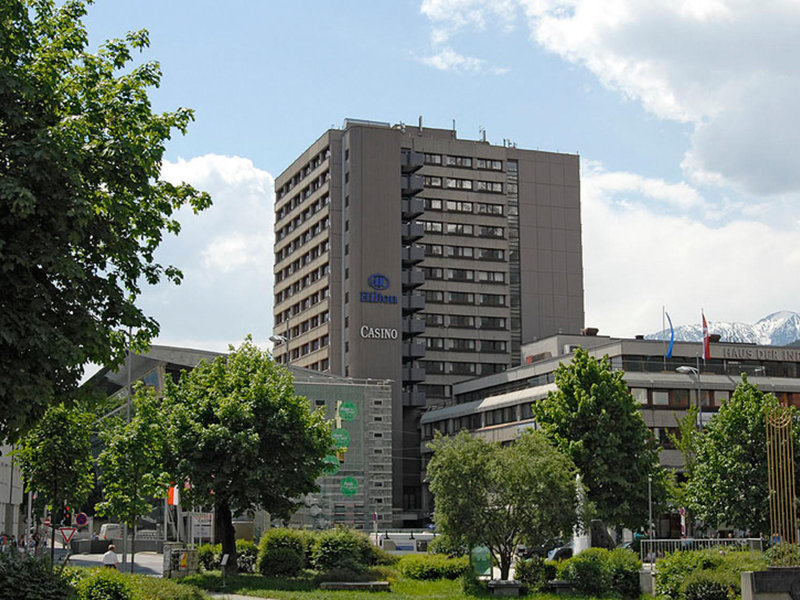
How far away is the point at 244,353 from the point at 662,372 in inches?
1783

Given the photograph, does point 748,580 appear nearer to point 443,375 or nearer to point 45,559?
point 45,559

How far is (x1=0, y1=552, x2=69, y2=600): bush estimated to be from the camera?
60.1ft

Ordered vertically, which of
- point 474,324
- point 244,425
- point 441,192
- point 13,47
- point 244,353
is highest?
point 441,192

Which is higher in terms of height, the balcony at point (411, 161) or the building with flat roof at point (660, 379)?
the balcony at point (411, 161)

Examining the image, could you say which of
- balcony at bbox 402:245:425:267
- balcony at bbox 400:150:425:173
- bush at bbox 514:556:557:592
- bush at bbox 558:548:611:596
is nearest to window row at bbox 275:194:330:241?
balcony at bbox 400:150:425:173

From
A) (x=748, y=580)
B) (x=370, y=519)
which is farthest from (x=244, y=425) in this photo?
(x=370, y=519)

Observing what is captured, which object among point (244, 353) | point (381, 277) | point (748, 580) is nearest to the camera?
point (748, 580)

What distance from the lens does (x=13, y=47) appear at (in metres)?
20.7

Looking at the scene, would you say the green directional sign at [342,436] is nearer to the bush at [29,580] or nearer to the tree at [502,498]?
the tree at [502,498]

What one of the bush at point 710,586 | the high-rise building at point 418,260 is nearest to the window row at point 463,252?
the high-rise building at point 418,260

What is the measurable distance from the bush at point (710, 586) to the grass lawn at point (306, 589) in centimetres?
409

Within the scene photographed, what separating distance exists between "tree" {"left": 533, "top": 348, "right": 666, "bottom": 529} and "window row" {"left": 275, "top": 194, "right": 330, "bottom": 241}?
2432 inches

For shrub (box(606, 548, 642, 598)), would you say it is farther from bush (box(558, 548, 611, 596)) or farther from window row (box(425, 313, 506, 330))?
window row (box(425, 313, 506, 330))

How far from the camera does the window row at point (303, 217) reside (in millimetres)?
116375
